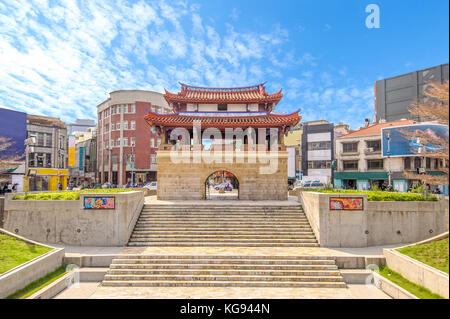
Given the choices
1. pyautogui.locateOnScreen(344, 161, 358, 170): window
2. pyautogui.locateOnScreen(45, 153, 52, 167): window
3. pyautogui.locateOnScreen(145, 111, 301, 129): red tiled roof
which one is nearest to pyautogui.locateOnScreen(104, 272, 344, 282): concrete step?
pyautogui.locateOnScreen(145, 111, 301, 129): red tiled roof

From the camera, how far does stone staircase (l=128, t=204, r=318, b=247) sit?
42.4 ft

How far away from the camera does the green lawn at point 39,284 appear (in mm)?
7988

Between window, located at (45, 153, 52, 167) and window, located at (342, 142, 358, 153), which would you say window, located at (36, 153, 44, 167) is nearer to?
window, located at (45, 153, 52, 167)

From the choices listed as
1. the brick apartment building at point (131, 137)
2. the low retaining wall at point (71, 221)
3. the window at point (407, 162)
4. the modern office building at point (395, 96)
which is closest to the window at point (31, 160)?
the brick apartment building at point (131, 137)

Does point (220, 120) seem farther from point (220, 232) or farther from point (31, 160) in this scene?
point (31, 160)

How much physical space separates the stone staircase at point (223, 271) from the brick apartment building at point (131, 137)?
36678 millimetres

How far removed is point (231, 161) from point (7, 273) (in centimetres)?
1510

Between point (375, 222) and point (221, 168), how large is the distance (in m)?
11.3

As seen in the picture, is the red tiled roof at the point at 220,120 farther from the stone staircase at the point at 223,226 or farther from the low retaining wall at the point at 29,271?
the low retaining wall at the point at 29,271

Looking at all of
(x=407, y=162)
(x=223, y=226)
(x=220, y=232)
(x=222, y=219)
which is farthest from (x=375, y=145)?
(x=220, y=232)

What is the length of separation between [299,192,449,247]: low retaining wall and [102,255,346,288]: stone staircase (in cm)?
234

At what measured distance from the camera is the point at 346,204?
12.9 metres
